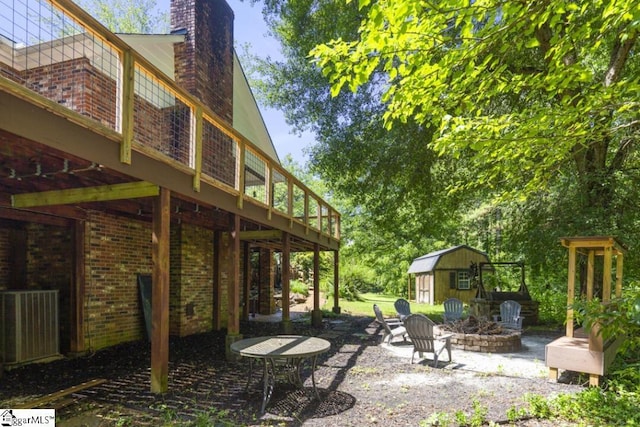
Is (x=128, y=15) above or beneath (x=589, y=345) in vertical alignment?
above

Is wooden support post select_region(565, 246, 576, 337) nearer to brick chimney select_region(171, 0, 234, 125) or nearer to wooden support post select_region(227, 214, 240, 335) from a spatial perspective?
wooden support post select_region(227, 214, 240, 335)

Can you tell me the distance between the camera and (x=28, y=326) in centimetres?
614

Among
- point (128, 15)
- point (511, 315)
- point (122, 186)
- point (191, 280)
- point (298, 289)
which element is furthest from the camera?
point (128, 15)

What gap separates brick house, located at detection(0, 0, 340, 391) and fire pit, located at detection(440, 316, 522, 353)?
3.77 m

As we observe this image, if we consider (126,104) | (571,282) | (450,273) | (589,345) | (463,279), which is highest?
(126,104)

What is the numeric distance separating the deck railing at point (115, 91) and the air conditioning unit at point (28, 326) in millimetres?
2900

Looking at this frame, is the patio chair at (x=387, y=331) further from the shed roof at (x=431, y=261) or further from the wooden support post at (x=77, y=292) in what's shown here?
the shed roof at (x=431, y=261)

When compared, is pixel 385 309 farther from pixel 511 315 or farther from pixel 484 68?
pixel 484 68

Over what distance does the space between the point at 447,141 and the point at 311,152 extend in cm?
922

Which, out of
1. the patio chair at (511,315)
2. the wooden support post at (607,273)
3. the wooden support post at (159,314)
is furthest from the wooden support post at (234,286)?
the patio chair at (511,315)

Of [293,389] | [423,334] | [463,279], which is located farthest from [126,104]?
[463,279]

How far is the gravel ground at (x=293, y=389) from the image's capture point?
421cm

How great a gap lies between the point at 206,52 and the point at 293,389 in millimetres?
8256

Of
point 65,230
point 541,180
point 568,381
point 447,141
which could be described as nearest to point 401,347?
point 568,381
